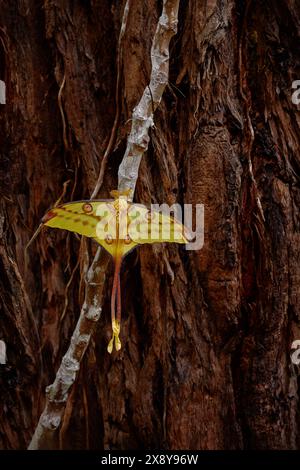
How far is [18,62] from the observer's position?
4.14 ft

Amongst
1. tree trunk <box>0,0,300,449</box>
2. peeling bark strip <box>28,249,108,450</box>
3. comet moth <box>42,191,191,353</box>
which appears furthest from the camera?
tree trunk <box>0,0,300,449</box>

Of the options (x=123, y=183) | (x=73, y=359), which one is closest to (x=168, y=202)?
(x=123, y=183)

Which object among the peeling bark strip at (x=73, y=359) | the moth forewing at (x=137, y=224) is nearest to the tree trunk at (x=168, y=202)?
the peeling bark strip at (x=73, y=359)

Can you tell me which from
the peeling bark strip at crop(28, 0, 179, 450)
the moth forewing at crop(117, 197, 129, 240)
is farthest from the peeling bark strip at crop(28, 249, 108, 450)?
the moth forewing at crop(117, 197, 129, 240)

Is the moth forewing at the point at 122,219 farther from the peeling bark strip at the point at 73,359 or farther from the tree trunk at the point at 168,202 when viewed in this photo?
the tree trunk at the point at 168,202

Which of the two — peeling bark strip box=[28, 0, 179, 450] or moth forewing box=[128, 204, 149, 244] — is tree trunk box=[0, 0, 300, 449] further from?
moth forewing box=[128, 204, 149, 244]

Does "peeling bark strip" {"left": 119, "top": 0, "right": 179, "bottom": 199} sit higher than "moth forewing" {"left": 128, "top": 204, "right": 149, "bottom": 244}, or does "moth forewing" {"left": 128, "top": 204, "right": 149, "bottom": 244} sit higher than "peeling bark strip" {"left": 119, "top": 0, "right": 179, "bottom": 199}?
"peeling bark strip" {"left": 119, "top": 0, "right": 179, "bottom": 199}

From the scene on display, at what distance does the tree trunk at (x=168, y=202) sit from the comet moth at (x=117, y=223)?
25 cm

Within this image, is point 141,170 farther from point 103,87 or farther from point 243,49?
point 243,49

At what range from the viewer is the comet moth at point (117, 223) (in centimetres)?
96

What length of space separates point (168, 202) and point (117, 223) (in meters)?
0.29

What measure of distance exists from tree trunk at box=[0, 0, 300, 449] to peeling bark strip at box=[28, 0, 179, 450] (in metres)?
0.11

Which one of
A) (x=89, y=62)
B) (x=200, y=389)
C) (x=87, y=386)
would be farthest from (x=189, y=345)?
(x=89, y=62)

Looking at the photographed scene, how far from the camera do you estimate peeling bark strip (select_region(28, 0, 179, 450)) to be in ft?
3.42
